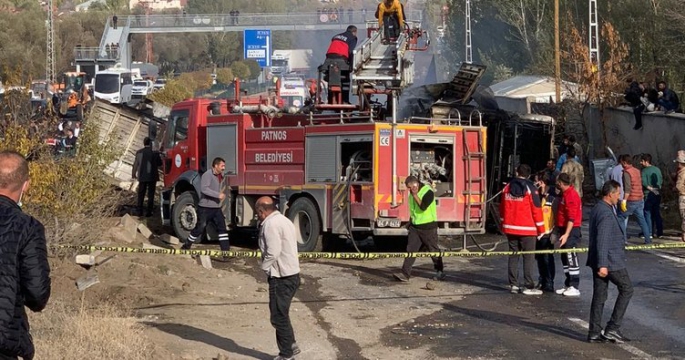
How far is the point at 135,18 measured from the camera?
3086 inches

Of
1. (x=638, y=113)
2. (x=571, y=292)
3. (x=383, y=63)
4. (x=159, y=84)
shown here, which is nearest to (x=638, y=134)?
(x=638, y=113)

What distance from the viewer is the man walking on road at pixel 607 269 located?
10.2 metres

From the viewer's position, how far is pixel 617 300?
10266 millimetres

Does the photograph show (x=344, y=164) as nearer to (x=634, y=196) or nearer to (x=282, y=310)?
(x=634, y=196)

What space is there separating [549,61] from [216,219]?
30.4 meters

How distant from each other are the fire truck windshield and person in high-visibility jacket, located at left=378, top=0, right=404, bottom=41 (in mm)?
4142

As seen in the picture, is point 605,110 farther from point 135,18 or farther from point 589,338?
point 135,18

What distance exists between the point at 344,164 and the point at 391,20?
3.24 metres

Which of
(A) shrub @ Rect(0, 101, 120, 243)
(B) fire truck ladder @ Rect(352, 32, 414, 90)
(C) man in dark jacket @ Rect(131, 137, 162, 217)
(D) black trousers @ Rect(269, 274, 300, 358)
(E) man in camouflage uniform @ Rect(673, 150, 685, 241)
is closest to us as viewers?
(D) black trousers @ Rect(269, 274, 300, 358)

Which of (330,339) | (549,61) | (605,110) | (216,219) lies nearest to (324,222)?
(216,219)

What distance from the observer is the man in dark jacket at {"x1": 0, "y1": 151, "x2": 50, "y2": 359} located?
18.5ft

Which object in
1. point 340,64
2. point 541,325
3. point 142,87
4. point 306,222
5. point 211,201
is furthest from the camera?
point 142,87

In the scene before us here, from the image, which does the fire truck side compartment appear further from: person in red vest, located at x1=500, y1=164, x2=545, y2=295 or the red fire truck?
person in red vest, located at x1=500, y1=164, x2=545, y2=295

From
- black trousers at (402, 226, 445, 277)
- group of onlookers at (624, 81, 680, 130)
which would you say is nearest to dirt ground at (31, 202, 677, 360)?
black trousers at (402, 226, 445, 277)
